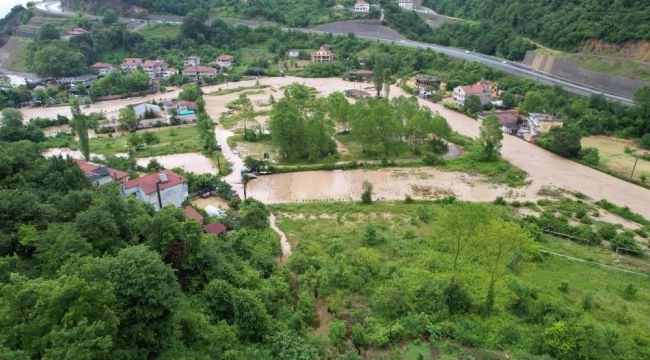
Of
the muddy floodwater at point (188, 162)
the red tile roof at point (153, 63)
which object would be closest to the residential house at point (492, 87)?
the muddy floodwater at point (188, 162)

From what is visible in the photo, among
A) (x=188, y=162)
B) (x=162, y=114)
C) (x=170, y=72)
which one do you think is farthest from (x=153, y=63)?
(x=188, y=162)

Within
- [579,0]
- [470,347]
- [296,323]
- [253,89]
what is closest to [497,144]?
[470,347]

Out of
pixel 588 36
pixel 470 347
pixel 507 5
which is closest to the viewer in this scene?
pixel 470 347

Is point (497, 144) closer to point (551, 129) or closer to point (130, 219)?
point (551, 129)

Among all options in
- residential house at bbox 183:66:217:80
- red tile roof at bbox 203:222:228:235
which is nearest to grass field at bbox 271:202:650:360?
red tile roof at bbox 203:222:228:235

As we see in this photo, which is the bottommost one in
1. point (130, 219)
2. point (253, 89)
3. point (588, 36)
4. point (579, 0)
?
point (253, 89)

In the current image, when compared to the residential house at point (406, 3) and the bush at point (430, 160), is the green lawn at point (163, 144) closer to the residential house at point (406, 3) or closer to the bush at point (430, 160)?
the bush at point (430, 160)

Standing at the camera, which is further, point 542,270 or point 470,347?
point 542,270

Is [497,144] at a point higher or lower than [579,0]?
lower
